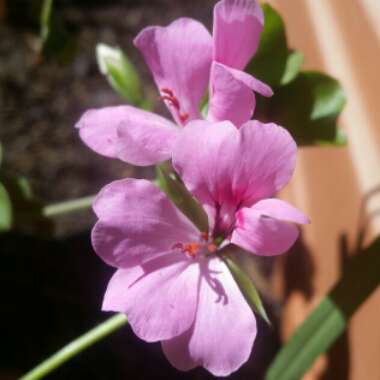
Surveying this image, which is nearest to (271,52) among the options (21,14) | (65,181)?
(65,181)

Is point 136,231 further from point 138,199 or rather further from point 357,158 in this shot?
point 357,158

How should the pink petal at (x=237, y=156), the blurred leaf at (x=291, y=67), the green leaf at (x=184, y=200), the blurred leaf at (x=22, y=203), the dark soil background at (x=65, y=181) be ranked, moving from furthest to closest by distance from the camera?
the dark soil background at (x=65, y=181)
the blurred leaf at (x=22, y=203)
the blurred leaf at (x=291, y=67)
the green leaf at (x=184, y=200)
the pink petal at (x=237, y=156)

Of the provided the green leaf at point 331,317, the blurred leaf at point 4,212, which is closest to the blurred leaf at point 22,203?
the blurred leaf at point 4,212

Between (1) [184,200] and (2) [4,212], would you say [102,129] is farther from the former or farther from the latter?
(2) [4,212]

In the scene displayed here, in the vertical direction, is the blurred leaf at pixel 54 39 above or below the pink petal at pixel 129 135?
below

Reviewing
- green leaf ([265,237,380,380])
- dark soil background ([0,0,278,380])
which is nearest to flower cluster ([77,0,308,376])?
green leaf ([265,237,380,380])

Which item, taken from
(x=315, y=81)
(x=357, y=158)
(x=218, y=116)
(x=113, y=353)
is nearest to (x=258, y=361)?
(x=113, y=353)

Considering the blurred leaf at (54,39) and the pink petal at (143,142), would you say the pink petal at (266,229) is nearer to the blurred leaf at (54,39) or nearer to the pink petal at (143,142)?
the pink petal at (143,142)
